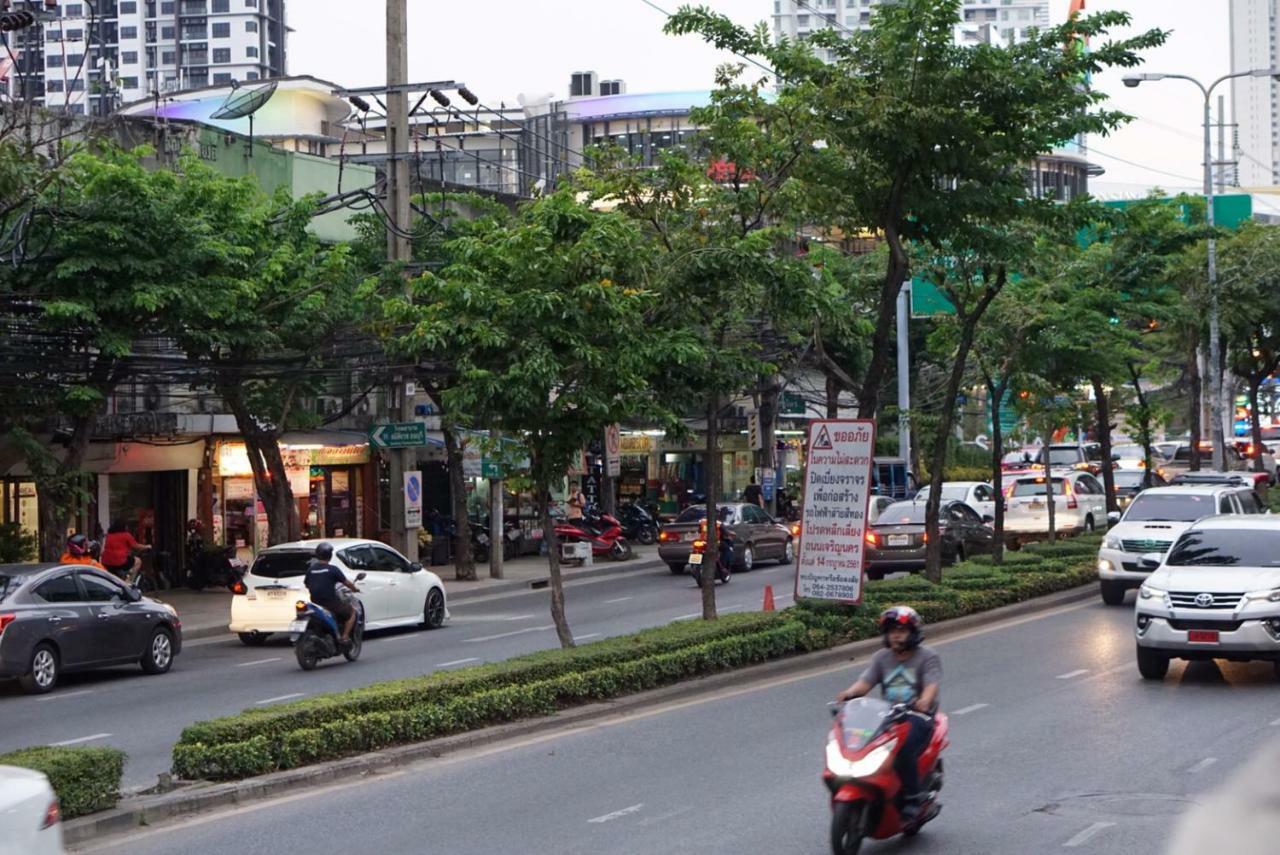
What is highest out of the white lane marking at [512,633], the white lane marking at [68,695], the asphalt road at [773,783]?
the asphalt road at [773,783]

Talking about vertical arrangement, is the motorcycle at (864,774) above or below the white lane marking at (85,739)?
above

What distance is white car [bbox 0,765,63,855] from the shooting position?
665 centimetres

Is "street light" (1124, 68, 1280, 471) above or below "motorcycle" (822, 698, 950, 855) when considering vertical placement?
above

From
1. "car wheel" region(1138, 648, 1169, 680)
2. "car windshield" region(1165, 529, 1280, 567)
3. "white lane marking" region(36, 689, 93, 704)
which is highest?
"car windshield" region(1165, 529, 1280, 567)

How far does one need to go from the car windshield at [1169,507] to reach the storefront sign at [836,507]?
7.98m

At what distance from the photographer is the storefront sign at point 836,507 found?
19.0m

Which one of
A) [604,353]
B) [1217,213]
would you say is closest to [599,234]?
[604,353]

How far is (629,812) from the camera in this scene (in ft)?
36.4

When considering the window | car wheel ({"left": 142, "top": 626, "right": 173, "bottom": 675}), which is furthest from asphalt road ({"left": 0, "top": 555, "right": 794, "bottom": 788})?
the window

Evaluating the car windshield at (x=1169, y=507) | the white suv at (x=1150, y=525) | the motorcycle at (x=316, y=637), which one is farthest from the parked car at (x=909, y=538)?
the motorcycle at (x=316, y=637)

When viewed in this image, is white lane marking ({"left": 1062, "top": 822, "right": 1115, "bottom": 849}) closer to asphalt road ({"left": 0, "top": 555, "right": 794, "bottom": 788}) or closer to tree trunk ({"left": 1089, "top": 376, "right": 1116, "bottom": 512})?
asphalt road ({"left": 0, "top": 555, "right": 794, "bottom": 788})

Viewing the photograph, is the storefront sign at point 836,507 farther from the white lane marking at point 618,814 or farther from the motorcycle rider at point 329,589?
the white lane marking at point 618,814

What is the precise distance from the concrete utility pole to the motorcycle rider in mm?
9577

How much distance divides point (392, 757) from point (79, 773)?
2.96 metres
